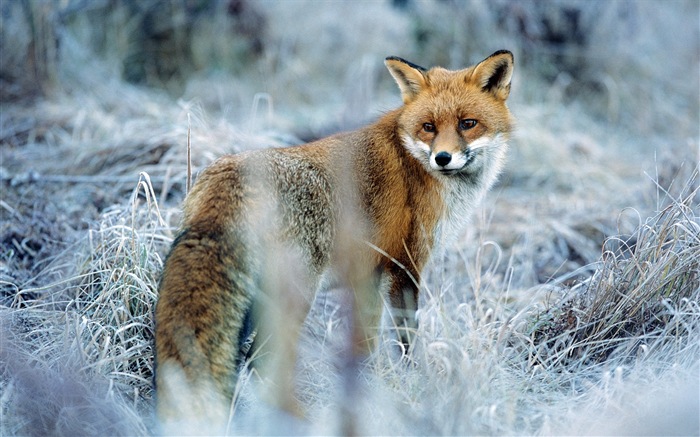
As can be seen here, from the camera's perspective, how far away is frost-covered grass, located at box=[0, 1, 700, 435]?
3.14m

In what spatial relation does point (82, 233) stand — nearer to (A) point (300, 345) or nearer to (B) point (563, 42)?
(A) point (300, 345)

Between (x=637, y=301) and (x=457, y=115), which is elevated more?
(x=457, y=115)

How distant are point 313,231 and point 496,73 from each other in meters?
1.65

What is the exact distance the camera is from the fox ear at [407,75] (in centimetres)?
420

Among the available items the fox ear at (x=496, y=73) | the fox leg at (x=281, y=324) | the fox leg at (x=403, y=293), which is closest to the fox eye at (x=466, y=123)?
the fox ear at (x=496, y=73)

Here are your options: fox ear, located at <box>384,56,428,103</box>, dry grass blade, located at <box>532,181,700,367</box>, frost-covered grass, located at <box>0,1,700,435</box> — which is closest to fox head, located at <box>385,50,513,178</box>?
fox ear, located at <box>384,56,428,103</box>

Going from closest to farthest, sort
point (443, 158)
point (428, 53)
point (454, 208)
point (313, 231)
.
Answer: point (313, 231) → point (443, 158) → point (454, 208) → point (428, 53)

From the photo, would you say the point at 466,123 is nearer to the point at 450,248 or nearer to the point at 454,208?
the point at 454,208

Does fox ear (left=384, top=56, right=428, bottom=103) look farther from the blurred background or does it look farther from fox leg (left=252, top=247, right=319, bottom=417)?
the blurred background

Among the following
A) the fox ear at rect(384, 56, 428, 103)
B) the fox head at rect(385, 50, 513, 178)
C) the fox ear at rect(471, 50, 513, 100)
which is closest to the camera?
the fox head at rect(385, 50, 513, 178)

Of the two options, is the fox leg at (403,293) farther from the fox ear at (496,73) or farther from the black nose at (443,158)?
the fox ear at (496,73)

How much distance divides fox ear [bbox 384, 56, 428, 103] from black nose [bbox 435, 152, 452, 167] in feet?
2.06

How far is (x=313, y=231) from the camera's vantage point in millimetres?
3496

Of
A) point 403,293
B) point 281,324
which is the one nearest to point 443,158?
point 403,293
